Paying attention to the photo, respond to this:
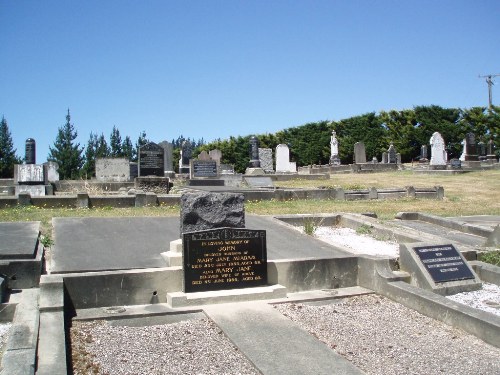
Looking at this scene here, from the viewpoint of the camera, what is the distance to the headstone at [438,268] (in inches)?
303

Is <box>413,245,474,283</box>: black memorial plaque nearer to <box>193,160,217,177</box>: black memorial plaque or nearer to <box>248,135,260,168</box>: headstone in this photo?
<box>193,160,217,177</box>: black memorial plaque

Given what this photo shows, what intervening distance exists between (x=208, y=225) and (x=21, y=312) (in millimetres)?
2673

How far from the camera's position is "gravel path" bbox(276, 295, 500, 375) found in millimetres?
4949

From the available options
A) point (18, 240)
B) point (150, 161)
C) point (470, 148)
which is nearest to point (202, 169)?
point (150, 161)

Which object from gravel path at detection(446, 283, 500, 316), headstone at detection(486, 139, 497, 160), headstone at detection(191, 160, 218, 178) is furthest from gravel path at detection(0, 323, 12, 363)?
headstone at detection(486, 139, 497, 160)

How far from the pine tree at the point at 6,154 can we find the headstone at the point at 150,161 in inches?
829

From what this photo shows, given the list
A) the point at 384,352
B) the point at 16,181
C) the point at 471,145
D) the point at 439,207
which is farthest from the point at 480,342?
the point at 471,145

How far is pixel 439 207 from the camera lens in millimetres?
18047

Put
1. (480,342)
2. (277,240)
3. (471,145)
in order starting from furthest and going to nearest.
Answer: (471,145)
(277,240)
(480,342)

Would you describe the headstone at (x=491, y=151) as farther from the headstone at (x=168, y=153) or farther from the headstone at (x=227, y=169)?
the headstone at (x=168, y=153)

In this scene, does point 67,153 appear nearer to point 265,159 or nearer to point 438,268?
point 265,159

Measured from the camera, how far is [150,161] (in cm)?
2166

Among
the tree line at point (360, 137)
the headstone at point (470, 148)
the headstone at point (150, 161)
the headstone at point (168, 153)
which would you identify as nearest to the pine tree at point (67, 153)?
the tree line at point (360, 137)

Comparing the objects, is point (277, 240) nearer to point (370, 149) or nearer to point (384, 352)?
point (384, 352)
